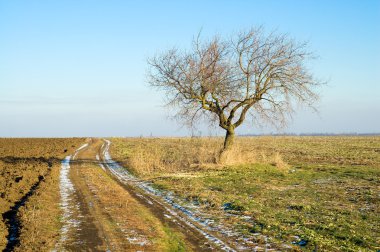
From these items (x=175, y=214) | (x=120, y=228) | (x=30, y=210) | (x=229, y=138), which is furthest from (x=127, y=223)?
(x=229, y=138)

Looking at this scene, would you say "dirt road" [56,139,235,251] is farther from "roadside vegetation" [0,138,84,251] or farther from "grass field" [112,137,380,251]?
"grass field" [112,137,380,251]

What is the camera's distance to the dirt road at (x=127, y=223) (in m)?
8.52

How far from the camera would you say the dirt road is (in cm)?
852

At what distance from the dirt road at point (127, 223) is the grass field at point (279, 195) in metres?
1.24

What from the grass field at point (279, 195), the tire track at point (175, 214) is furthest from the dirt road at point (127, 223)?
the grass field at point (279, 195)

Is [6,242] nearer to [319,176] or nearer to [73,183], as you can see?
[73,183]

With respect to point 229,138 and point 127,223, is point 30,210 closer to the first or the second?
point 127,223

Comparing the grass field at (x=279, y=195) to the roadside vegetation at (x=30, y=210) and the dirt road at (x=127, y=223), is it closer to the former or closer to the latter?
the dirt road at (x=127, y=223)

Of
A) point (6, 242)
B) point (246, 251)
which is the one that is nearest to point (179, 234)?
point (246, 251)

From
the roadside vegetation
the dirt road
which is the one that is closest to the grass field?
the dirt road

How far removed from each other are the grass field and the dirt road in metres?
1.24

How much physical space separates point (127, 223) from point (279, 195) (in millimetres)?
7323

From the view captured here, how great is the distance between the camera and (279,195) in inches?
601

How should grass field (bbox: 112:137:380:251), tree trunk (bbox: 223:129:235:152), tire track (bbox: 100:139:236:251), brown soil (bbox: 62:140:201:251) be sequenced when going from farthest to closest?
tree trunk (bbox: 223:129:235:152), grass field (bbox: 112:137:380:251), tire track (bbox: 100:139:236:251), brown soil (bbox: 62:140:201:251)
